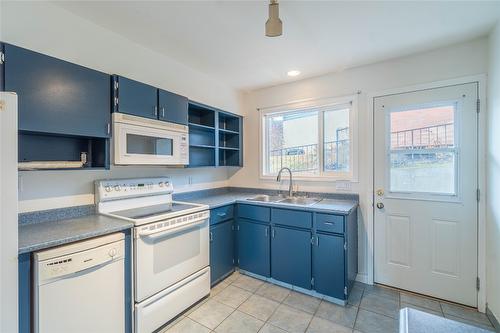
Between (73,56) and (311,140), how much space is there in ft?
8.58

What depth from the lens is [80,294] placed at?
1460mm

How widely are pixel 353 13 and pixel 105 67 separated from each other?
2080 millimetres

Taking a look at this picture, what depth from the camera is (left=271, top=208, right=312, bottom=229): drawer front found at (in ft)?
8.04

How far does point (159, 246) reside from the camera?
75.7 inches

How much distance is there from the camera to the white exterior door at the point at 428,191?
2.21 meters

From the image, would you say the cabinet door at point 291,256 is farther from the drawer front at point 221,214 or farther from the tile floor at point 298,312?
the drawer front at point 221,214

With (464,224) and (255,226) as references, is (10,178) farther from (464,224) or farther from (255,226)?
(464,224)

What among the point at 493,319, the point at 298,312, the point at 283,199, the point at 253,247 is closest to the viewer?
the point at 493,319

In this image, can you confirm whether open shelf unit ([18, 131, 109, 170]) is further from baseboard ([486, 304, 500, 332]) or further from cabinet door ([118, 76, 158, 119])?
baseboard ([486, 304, 500, 332])

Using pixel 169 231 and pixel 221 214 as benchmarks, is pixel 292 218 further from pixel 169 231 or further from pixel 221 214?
pixel 169 231

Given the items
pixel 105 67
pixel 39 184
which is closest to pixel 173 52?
pixel 105 67

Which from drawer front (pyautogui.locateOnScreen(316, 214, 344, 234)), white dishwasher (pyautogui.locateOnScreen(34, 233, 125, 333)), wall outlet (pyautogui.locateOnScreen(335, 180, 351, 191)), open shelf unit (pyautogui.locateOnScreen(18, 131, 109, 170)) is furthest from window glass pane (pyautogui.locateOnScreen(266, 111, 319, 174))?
white dishwasher (pyautogui.locateOnScreen(34, 233, 125, 333))

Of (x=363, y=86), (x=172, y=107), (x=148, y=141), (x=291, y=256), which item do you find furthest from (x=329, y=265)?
(x=172, y=107)

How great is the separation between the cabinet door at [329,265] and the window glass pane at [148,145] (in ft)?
5.74
